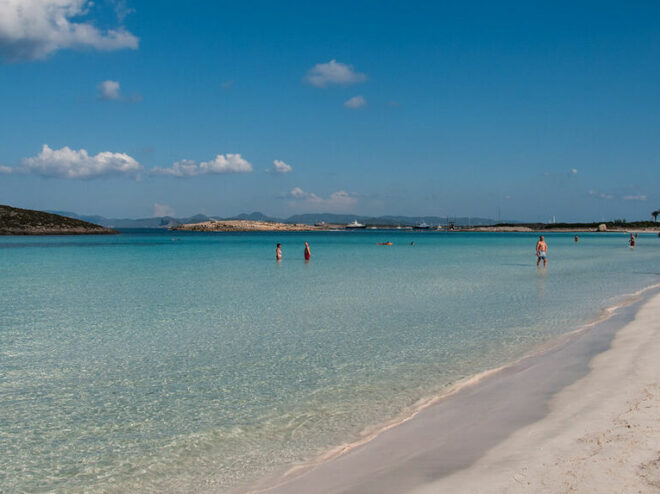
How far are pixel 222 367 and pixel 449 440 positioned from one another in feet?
18.1

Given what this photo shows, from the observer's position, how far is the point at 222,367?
10492mm

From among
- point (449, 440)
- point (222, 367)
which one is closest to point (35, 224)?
point (222, 367)

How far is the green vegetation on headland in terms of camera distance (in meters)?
126

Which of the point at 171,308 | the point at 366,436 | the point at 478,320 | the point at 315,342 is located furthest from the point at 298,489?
the point at 171,308

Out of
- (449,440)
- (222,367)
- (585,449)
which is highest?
(585,449)

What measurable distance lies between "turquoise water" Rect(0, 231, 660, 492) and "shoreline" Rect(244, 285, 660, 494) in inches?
16.0

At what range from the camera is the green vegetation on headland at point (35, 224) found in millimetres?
126125

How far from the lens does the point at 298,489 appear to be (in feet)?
17.4

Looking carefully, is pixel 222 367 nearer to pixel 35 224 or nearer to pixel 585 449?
pixel 585 449

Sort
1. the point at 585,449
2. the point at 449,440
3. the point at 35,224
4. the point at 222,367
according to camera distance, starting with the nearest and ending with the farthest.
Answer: the point at 585,449, the point at 449,440, the point at 222,367, the point at 35,224

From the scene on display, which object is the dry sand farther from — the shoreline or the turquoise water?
the turquoise water

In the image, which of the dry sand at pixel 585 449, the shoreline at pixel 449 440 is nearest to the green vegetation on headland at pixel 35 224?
the shoreline at pixel 449 440

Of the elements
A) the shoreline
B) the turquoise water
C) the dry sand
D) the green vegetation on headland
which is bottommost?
the turquoise water

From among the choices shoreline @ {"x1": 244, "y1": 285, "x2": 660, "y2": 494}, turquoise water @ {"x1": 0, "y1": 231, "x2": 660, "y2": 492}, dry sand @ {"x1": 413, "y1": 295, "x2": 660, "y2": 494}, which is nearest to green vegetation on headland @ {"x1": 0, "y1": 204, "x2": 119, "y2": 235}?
turquoise water @ {"x1": 0, "y1": 231, "x2": 660, "y2": 492}
